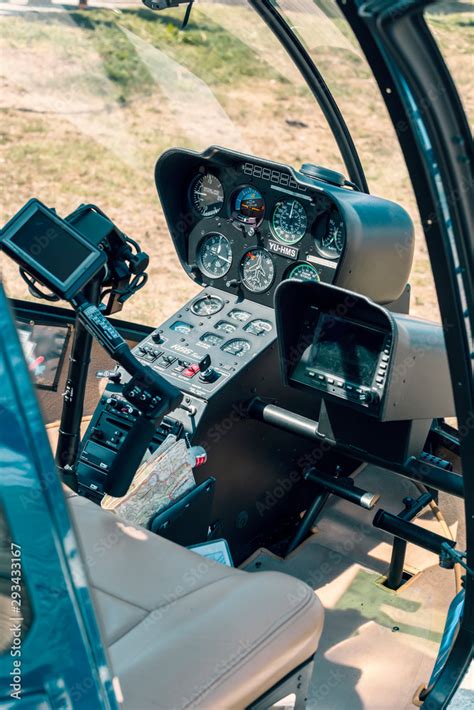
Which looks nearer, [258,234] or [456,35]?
[456,35]

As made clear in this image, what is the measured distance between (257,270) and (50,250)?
1256mm

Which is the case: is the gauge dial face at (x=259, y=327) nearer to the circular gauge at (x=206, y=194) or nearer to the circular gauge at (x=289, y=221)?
the circular gauge at (x=289, y=221)

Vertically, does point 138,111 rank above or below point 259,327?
below

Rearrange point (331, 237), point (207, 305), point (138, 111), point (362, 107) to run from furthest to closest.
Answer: point (138, 111)
point (362, 107)
point (207, 305)
point (331, 237)

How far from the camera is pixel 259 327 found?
11.4 feet

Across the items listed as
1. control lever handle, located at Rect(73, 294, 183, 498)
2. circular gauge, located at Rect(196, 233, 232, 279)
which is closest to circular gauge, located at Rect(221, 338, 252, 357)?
circular gauge, located at Rect(196, 233, 232, 279)

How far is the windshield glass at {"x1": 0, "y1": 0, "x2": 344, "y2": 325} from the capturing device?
339 inches

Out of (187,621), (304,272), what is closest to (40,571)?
(187,621)

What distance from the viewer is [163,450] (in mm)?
3070

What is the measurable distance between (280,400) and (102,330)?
1.12 metres

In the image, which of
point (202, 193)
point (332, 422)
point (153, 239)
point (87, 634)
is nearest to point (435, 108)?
point (87, 634)

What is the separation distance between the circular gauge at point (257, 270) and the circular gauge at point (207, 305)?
13 centimetres

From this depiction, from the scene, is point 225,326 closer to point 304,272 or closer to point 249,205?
point 304,272

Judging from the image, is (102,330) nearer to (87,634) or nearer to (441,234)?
(441,234)
